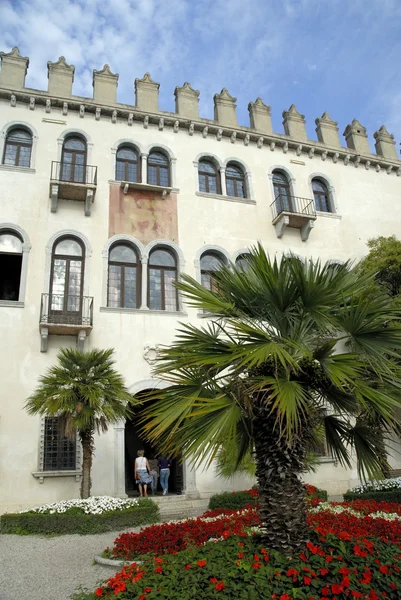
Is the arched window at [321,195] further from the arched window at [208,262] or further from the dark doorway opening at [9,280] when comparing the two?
the dark doorway opening at [9,280]

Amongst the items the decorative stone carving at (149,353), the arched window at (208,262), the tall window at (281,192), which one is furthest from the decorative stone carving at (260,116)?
the decorative stone carving at (149,353)

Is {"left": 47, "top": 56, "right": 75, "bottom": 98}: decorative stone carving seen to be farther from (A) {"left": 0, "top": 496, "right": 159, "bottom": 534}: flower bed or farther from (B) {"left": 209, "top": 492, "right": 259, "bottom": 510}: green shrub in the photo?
(B) {"left": 209, "top": 492, "right": 259, "bottom": 510}: green shrub

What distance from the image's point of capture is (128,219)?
18.6 meters

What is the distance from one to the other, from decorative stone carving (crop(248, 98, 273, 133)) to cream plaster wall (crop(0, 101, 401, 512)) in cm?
100

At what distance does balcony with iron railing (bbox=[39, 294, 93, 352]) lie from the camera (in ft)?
51.2

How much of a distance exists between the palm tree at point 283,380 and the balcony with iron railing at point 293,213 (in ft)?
42.1

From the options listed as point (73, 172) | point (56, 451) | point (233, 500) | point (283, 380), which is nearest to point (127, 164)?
point (73, 172)

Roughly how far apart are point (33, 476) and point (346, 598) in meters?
11.6

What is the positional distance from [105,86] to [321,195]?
1094 centimetres

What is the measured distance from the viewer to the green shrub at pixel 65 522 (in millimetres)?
10992

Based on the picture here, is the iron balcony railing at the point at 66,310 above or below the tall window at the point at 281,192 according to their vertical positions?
below

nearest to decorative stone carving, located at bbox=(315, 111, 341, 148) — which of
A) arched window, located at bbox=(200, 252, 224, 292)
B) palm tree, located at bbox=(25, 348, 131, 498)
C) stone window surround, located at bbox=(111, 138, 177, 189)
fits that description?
stone window surround, located at bbox=(111, 138, 177, 189)

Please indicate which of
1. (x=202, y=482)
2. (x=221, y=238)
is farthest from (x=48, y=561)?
(x=221, y=238)

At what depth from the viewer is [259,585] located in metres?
5.27
